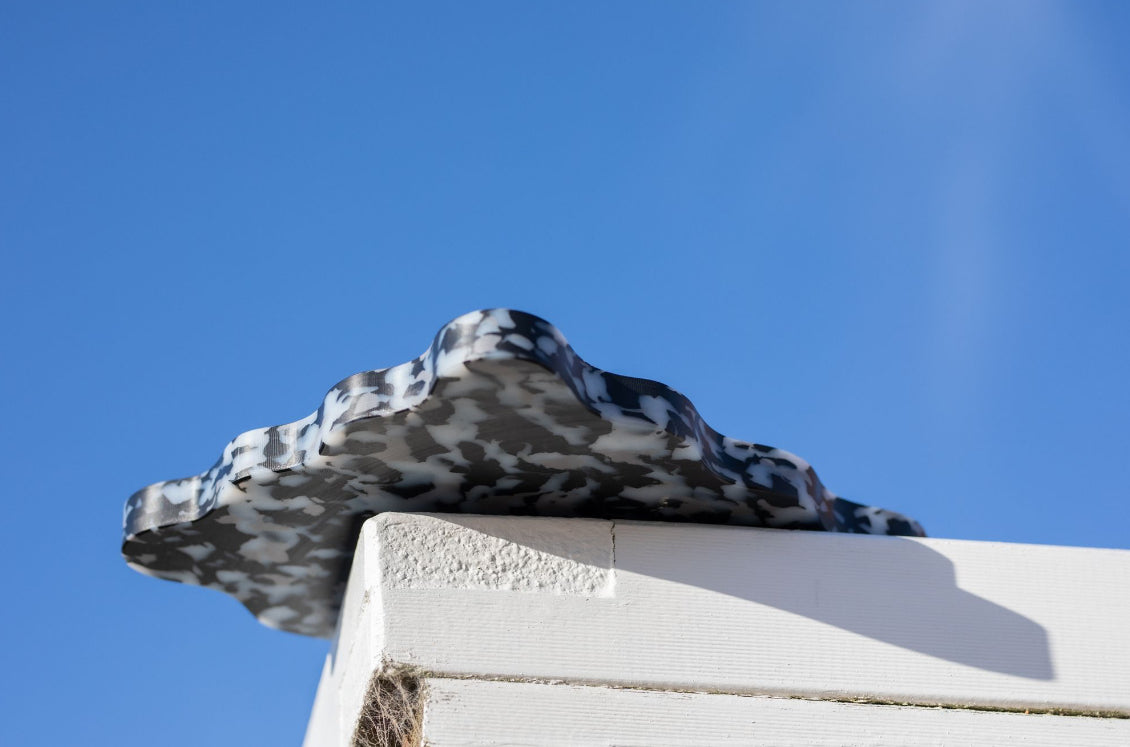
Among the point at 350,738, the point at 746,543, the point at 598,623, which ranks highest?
the point at 746,543

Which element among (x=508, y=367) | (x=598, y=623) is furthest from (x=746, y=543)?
(x=508, y=367)

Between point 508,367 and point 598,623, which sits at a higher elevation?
point 508,367

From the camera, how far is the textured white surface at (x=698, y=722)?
2465mm

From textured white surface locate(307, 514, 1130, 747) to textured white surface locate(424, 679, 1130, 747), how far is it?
0.02m

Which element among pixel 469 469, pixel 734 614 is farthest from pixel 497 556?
pixel 734 614

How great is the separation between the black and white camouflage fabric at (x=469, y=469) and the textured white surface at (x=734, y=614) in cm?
6

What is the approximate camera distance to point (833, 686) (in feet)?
8.57

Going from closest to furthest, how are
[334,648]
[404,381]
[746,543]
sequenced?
[404,381] < [746,543] < [334,648]

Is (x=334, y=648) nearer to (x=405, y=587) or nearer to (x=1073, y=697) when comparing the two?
(x=405, y=587)

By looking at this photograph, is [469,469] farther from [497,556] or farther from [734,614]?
[734,614]

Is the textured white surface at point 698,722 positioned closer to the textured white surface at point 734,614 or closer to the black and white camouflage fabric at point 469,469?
the textured white surface at point 734,614

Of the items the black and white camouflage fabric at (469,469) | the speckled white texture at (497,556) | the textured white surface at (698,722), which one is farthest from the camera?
the speckled white texture at (497,556)

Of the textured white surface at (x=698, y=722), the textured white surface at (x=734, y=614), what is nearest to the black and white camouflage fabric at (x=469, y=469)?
the textured white surface at (x=734, y=614)

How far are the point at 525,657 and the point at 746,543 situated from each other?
1.72 feet
